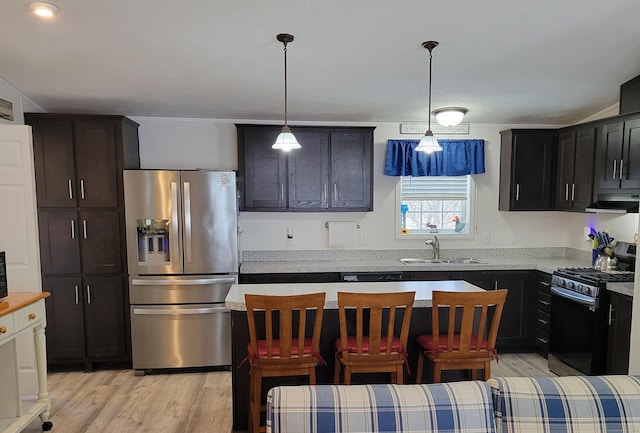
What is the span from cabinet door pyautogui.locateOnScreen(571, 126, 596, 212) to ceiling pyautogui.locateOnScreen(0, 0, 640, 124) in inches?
13.5

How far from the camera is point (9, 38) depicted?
249cm

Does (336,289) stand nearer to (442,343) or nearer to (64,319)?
(442,343)

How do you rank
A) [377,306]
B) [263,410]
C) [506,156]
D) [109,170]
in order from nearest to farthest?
[377,306]
[263,410]
[109,170]
[506,156]

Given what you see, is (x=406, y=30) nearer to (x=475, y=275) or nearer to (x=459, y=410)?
(x=459, y=410)

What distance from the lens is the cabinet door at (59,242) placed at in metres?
3.44

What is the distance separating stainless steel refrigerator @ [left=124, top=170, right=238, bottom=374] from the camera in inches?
134

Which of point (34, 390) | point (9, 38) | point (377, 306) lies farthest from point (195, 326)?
point (9, 38)

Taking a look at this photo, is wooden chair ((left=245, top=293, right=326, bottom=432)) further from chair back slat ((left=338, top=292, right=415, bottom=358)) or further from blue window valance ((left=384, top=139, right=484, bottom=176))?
blue window valance ((left=384, top=139, right=484, bottom=176))

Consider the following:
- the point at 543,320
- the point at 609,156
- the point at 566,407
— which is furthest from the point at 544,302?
the point at 566,407

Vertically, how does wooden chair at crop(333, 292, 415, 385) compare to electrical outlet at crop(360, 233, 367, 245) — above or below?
below

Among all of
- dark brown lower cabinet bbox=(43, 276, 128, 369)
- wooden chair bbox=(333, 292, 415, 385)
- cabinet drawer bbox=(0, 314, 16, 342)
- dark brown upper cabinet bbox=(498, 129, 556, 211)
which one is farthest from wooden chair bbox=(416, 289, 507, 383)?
dark brown lower cabinet bbox=(43, 276, 128, 369)

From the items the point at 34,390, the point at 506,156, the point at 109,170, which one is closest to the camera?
the point at 34,390

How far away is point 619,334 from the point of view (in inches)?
115

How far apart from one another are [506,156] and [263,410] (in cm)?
351
